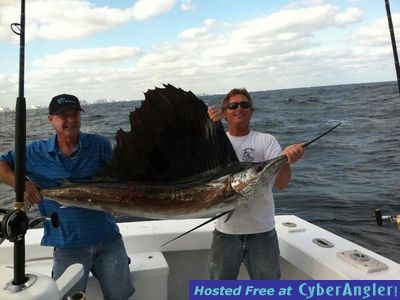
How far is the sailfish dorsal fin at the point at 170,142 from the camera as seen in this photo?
1.75 meters

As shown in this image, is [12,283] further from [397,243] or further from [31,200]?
[397,243]

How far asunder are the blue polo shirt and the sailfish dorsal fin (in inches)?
14.2

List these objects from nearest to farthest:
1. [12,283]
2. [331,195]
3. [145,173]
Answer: [12,283], [145,173], [331,195]

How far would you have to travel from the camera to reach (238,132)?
81.4 inches

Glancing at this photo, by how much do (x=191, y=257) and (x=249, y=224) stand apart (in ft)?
2.75

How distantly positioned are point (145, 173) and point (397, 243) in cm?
369

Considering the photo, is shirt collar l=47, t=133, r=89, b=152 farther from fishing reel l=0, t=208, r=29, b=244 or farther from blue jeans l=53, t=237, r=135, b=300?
fishing reel l=0, t=208, r=29, b=244

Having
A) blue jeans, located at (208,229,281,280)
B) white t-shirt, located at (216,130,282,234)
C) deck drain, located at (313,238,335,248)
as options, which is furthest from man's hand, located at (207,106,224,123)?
deck drain, located at (313,238,335,248)

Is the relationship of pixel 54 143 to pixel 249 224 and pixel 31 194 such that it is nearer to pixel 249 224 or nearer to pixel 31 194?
pixel 31 194

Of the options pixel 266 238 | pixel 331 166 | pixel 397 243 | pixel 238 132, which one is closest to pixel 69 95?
pixel 238 132

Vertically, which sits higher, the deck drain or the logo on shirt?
the logo on shirt

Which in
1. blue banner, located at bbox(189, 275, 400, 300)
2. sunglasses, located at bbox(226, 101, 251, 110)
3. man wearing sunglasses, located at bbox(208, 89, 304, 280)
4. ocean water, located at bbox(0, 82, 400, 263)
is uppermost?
sunglasses, located at bbox(226, 101, 251, 110)

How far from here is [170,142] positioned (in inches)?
70.4

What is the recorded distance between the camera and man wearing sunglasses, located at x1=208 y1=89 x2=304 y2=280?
1992 mm
